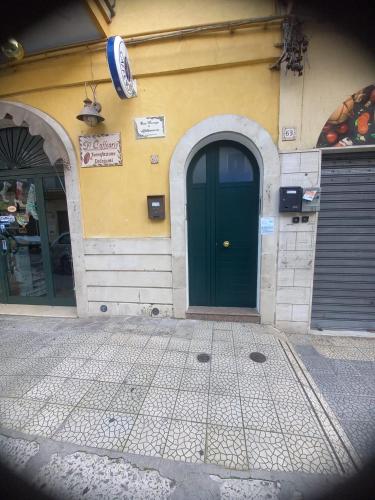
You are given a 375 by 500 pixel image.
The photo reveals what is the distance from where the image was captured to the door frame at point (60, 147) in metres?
3.55

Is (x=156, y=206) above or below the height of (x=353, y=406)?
above

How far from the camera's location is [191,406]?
205 centimetres

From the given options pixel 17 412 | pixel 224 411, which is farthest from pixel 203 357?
pixel 17 412

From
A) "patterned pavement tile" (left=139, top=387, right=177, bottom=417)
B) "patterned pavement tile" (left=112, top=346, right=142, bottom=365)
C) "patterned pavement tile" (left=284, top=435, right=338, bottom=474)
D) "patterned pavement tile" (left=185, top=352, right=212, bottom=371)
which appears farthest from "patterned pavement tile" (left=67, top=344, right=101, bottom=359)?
"patterned pavement tile" (left=284, top=435, right=338, bottom=474)

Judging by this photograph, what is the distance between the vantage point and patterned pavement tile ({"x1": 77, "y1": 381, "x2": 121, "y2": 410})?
208 cm

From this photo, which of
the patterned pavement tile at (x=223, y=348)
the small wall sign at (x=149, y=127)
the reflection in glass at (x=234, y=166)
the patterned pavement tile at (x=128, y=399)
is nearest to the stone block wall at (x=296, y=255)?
the reflection in glass at (x=234, y=166)

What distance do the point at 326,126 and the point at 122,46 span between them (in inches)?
118

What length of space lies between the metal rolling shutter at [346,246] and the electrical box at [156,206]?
8.07 feet

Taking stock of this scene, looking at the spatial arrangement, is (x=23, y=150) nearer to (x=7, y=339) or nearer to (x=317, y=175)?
(x=7, y=339)

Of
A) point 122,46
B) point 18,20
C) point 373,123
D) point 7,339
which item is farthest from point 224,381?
point 18,20

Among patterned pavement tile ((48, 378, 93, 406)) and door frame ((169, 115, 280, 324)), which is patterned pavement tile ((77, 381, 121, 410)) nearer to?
patterned pavement tile ((48, 378, 93, 406))

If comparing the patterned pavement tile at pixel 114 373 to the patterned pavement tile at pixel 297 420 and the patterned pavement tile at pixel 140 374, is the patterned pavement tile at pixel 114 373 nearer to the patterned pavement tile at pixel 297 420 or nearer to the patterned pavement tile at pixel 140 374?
the patterned pavement tile at pixel 140 374

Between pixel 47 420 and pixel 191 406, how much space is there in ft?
4.24

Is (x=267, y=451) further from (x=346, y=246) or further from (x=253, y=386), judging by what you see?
(x=346, y=246)
